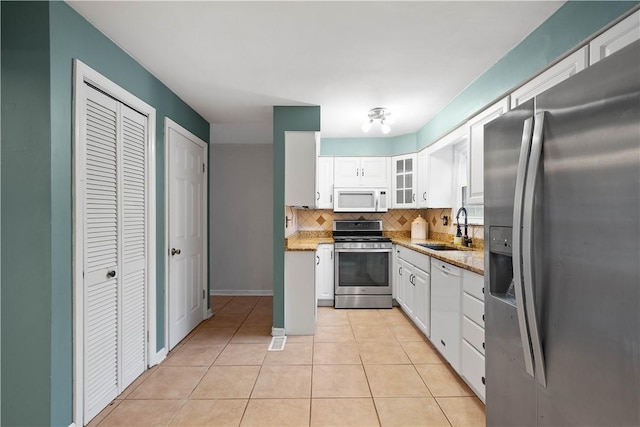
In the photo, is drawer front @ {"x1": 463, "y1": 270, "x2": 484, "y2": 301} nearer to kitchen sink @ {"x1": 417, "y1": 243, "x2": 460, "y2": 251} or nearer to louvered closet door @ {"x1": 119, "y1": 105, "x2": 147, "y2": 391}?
kitchen sink @ {"x1": 417, "y1": 243, "x2": 460, "y2": 251}

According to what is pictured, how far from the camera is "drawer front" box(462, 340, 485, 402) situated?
1994 millimetres

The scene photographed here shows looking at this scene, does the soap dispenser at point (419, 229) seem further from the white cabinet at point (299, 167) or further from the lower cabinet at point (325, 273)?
the white cabinet at point (299, 167)

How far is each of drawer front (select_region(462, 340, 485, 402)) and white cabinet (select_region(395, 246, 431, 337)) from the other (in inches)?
29.3

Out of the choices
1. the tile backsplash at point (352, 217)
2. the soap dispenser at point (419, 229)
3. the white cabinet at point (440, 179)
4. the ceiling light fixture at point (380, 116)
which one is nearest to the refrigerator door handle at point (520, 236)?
the ceiling light fixture at point (380, 116)

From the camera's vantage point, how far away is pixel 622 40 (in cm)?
135

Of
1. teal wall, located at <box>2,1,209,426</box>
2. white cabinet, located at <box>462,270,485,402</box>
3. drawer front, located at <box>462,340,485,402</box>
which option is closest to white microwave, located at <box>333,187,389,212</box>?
white cabinet, located at <box>462,270,485,402</box>

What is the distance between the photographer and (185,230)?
10.7 ft

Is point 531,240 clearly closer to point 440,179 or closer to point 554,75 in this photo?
point 554,75

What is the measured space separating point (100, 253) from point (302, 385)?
1.63m

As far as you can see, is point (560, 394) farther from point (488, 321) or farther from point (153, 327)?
point (153, 327)

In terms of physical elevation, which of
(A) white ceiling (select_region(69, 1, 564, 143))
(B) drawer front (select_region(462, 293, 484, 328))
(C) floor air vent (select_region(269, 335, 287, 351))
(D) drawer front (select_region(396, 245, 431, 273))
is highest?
(A) white ceiling (select_region(69, 1, 564, 143))

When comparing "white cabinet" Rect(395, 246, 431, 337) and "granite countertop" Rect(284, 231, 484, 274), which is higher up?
"granite countertop" Rect(284, 231, 484, 274)

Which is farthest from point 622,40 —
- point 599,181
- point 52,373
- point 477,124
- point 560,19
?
point 52,373

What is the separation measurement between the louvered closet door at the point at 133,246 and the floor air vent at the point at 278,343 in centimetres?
107
